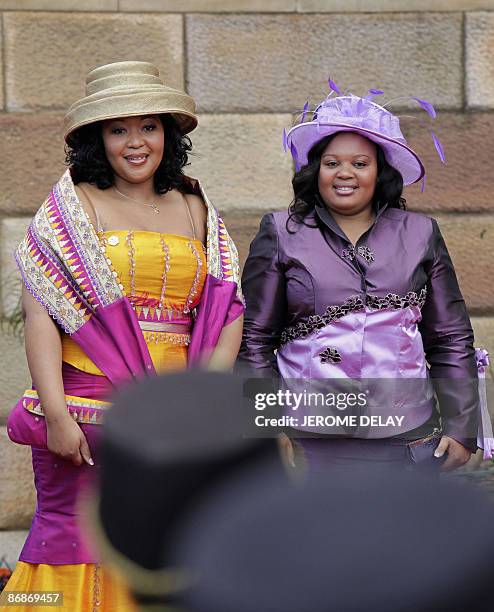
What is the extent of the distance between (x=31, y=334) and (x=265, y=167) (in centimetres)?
168

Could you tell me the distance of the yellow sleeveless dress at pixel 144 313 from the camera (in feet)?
9.27

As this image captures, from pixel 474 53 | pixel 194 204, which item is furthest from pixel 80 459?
pixel 474 53

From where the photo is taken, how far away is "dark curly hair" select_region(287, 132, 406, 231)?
3004 millimetres

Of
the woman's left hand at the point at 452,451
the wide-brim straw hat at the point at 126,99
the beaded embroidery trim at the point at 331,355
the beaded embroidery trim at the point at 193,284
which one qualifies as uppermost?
the wide-brim straw hat at the point at 126,99

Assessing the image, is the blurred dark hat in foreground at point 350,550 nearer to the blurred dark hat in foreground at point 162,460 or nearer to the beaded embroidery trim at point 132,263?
the blurred dark hat in foreground at point 162,460

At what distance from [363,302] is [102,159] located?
814 mm

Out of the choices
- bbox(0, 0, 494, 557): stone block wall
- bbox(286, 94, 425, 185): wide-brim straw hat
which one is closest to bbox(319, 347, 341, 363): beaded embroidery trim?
bbox(286, 94, 425, 185): wide-brim straw hat

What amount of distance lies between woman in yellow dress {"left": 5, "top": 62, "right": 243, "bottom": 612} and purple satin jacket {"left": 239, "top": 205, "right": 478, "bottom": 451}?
4.4 inches

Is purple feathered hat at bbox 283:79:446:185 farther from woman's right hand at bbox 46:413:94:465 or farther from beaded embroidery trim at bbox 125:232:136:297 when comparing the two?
woman's right hand at bbox 46:413:94:465

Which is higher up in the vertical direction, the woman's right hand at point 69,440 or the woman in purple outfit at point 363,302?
the woman in purple outfit at point 363,302

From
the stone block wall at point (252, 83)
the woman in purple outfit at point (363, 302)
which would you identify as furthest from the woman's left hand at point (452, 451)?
the stone block wall at point (252, 83)

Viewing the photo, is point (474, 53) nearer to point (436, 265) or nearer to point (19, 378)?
point (436, 265)

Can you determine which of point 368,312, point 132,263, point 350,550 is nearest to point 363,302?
point 368,312

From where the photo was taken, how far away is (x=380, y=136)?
2.96 m
